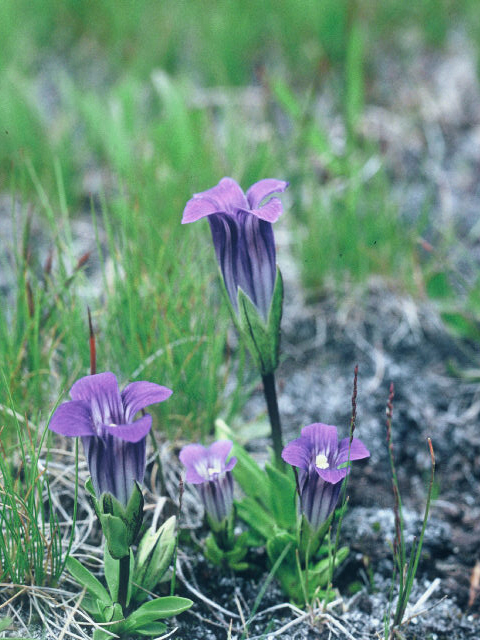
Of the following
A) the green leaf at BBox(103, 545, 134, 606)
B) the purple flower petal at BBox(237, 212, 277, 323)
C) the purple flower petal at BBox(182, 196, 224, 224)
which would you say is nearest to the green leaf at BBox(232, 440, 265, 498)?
the green leaf at BBox(103, 545, 134, 606)

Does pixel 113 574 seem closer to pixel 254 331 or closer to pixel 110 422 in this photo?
pixel 110 422

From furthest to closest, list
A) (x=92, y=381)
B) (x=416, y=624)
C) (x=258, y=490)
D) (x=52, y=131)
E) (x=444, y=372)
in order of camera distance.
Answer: (x=52, y=131)
(x=444, y=372)
(x=258, y=490)
(x=416, y=624)
(x=92, y=381)

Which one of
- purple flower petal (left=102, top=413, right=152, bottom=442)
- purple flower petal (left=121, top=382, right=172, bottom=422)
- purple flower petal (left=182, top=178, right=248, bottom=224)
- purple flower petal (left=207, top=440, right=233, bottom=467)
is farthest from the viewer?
purple flower petal (left=207, top=440, right=233, bottom=467)

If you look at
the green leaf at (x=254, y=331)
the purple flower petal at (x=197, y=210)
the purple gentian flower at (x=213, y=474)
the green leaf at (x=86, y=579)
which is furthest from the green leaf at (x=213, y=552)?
the purple flower petal at (x=197, y=210)

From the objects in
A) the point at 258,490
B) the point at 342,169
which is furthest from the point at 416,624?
the point at 342,169

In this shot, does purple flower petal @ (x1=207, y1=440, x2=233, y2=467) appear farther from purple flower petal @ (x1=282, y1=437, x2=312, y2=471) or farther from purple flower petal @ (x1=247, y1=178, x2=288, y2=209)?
purple flower petal @ (x1=247, y1=178, x2=288, y2=209)

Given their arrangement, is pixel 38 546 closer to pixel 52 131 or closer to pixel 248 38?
pixel 52 131
